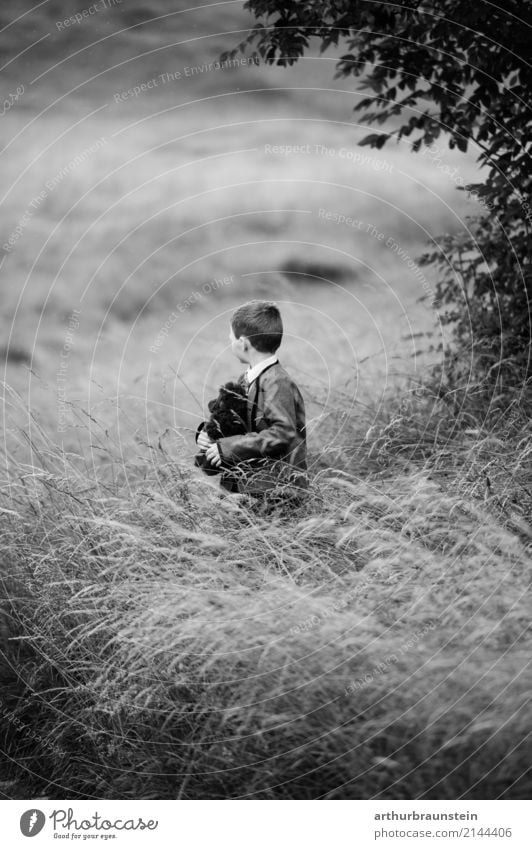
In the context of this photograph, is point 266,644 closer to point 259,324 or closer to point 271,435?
point 271,435

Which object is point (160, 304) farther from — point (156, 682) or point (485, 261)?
point (156, 682)

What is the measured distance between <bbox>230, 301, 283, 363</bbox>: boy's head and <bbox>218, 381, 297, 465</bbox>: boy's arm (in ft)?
0.60

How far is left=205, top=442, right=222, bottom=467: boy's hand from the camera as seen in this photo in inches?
123

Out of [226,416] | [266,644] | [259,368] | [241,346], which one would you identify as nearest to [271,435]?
[226,416]

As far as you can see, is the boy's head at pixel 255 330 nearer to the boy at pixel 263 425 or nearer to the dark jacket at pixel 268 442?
the boy at pixel 263 425

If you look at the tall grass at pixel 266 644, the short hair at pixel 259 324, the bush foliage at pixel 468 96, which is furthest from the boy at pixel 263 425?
the bush foliage at pixel 468 96

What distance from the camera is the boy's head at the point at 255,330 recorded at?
129 inches

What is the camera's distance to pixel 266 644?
2410 mm

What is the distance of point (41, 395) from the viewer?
448cm

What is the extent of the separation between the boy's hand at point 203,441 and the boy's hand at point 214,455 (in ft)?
0.16

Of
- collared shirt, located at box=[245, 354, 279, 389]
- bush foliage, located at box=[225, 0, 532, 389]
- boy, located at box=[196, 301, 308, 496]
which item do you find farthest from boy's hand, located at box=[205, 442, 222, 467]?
bush foliage, located at box=[225, 0, 532, 389]

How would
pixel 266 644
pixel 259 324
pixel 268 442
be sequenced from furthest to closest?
1. pixel 259 324
2. pixel 268 442
3. pixel 266 644

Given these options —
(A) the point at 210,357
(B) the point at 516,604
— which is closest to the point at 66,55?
(A) the point at 210,357

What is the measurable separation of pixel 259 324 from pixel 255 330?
3 cm
